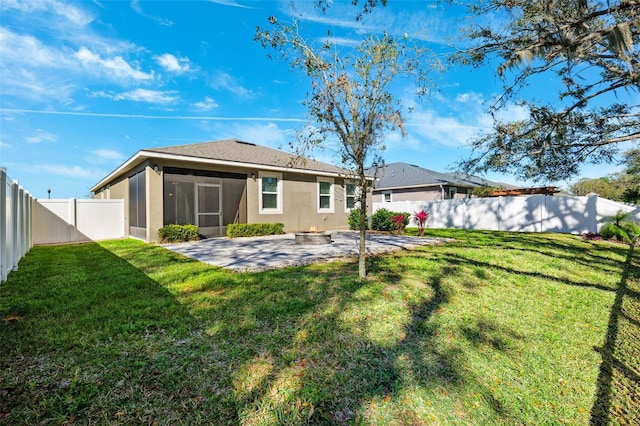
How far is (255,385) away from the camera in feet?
7.48

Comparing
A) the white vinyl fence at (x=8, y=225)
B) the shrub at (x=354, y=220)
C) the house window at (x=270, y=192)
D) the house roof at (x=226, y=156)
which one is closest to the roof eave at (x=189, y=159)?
the house roof at (x=226, y=156)

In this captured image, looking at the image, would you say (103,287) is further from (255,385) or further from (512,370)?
(512,370)

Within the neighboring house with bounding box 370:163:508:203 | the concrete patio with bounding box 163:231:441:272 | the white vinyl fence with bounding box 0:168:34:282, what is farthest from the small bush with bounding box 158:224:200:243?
the neighboring house with bounding box 370:163:508:203

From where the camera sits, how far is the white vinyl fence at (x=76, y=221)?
11.3m

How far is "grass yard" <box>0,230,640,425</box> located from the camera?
2.10 meters

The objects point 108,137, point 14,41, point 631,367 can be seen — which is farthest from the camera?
point 108,137

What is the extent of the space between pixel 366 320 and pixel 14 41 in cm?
1141

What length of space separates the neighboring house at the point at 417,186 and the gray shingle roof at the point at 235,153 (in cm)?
982

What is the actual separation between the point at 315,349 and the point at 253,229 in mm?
9233

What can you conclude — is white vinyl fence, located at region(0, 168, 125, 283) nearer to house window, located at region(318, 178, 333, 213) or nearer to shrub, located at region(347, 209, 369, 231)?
house window, located at region(318, 178, 333, 213)

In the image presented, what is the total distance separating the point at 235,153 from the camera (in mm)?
12500

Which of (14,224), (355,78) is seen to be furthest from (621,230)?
(14,224)

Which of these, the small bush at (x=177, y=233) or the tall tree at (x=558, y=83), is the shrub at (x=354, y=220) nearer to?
the tall tree at (x=558, y=83)

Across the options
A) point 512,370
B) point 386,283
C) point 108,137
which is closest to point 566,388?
point 512,370
